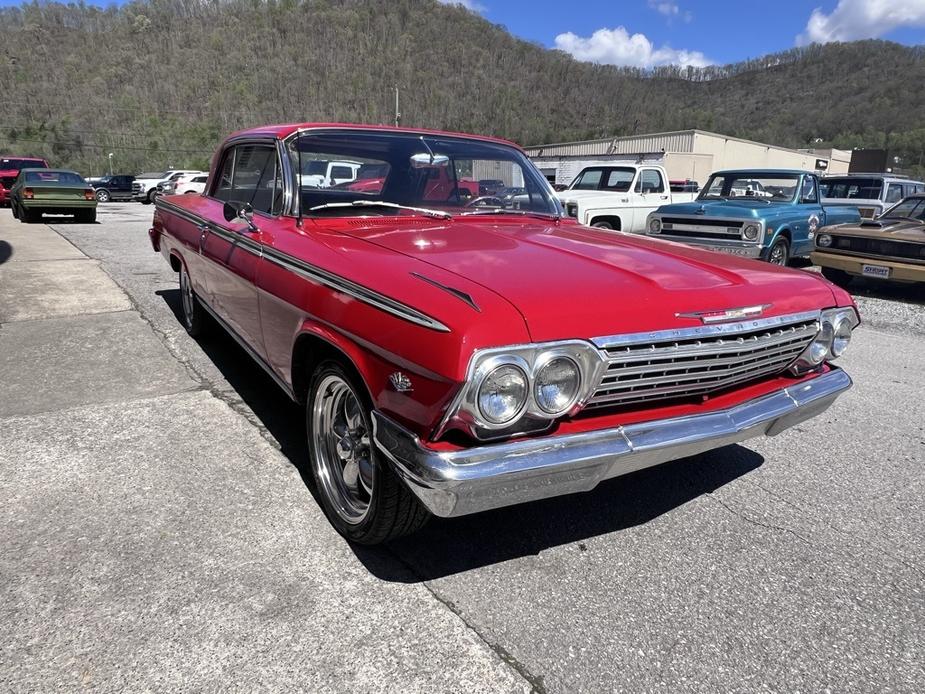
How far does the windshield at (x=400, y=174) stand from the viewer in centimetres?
318

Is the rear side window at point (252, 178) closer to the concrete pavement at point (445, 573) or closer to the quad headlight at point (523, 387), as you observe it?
the concrete pavement at point (445, 573)

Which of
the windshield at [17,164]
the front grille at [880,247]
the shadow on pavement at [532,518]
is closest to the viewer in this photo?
the shadow on pavement at [532,518]

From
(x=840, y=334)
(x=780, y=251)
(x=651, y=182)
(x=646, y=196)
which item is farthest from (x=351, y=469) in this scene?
(x=651, y=182)

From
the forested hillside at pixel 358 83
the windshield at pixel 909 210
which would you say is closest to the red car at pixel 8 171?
the windshield at pixel 909 210

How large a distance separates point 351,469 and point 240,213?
162 cm

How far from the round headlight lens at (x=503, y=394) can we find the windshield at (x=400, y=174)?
1.56 m

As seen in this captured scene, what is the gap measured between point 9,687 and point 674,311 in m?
2.25

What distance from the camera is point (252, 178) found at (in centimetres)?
378

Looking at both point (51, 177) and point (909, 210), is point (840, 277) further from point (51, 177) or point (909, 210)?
point (51, 177)

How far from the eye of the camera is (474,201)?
3514 millimetres

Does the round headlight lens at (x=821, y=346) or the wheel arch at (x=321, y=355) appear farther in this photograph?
the round headlight lens at (x=821, y=346)

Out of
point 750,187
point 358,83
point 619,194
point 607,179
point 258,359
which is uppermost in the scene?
point 358,83

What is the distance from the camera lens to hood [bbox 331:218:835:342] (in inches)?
79.1

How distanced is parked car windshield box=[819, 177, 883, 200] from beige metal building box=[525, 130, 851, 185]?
16.1 meters
